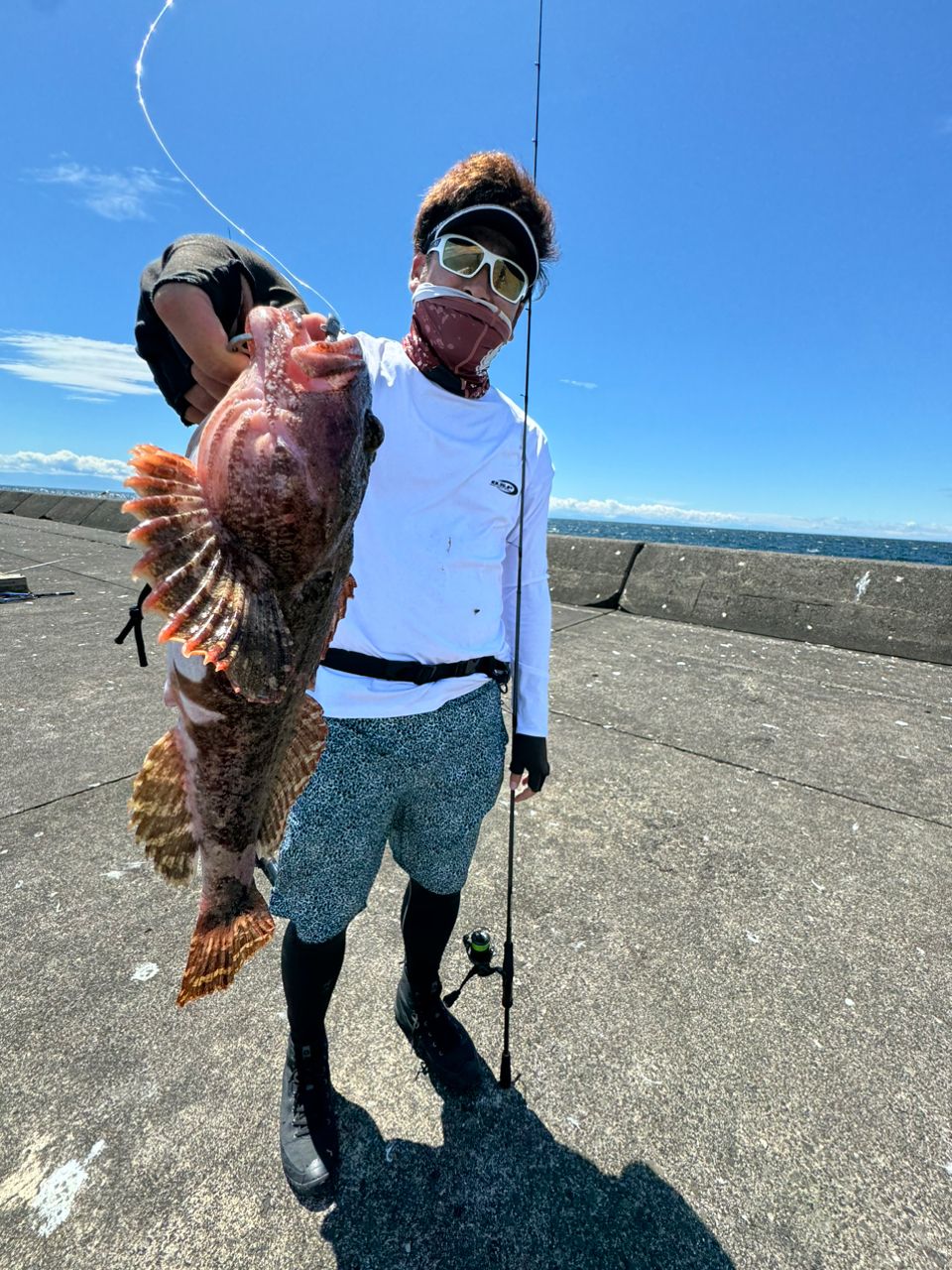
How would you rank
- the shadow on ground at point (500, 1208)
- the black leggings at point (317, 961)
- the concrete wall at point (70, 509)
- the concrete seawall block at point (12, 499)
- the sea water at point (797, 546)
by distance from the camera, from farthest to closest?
the sea water at point (797, 546) < the concrete seawall block at point (12, 499) < the concrete wall at point (70, 509) < the black leggings at point (317, 961) < the shadow on ground at point (500, 1208)

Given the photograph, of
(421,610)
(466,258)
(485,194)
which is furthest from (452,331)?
(421,610)

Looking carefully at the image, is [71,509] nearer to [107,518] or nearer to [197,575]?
[107,518]

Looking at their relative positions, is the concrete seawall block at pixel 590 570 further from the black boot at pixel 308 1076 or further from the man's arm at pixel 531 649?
the black boot at pixel 308 1076

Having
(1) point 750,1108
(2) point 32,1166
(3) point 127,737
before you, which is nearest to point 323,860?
(2) point 32,1166

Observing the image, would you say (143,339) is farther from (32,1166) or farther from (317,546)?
(32,1166)

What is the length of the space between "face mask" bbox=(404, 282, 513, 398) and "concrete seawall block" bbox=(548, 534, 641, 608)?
8.13m

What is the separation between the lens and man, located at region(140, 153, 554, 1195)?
1802 millimetres

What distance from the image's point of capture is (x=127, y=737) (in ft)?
14.6

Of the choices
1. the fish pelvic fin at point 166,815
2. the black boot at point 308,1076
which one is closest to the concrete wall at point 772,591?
the black boot at point 308,1076

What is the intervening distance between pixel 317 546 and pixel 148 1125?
2000 mm

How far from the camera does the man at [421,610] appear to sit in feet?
5.91

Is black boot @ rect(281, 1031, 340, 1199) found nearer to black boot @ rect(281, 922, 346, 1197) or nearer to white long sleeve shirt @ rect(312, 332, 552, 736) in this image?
black boot @ rect(281, 922, 346, 1197)

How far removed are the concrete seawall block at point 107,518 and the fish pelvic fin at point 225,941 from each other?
17532mm

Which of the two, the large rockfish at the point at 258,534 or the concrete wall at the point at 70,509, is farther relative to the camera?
the concrete wall at the point at 70,509
